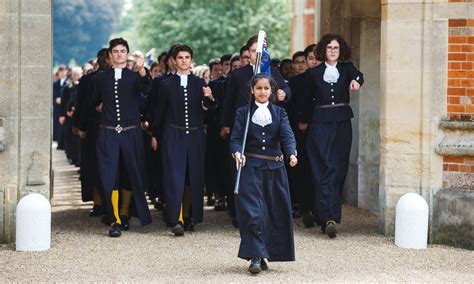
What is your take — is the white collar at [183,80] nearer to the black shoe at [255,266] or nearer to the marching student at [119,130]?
the marching student at [119,130]

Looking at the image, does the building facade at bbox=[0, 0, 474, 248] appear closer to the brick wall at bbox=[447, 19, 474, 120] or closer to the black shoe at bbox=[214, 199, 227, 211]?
the brick wall at bbox=[447, 19, 474, 120]

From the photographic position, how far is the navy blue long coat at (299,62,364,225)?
1323 centimetres

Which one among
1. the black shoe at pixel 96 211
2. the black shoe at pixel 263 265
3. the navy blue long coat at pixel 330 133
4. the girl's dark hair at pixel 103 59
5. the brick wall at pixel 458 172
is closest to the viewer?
the black shoe at pixel 263 265

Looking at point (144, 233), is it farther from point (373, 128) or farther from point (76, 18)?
point (76, 18)

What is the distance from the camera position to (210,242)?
12.6 meters

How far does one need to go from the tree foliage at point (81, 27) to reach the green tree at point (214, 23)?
2963cm

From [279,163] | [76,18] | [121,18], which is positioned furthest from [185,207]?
[121,18]

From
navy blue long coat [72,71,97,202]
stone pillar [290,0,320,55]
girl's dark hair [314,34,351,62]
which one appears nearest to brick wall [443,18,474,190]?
girl's dark hair [314,34,351,62]

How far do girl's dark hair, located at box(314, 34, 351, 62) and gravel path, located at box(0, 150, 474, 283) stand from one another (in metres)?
1.88

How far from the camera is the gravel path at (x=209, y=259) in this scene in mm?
10508

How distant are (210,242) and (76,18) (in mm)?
61726

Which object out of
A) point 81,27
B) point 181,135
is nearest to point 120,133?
point 181,135

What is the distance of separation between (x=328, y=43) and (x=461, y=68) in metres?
1.48

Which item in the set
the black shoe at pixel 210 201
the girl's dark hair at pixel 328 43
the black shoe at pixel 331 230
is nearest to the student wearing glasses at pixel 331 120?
the girl's dark hair at pixel 328 43
